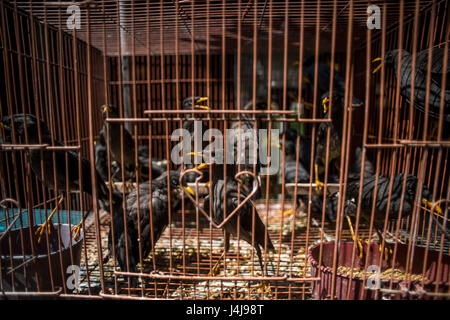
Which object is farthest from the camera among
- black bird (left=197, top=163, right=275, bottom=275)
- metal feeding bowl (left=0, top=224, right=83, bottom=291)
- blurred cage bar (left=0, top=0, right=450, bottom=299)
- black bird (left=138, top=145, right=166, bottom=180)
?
black bird (left=138, top=145, right=166, bottom=180)

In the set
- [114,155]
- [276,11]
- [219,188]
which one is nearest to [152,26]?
[276,11]

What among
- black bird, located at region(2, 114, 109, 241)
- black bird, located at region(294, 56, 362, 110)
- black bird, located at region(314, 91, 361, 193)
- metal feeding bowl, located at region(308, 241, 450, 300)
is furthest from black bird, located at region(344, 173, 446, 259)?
black bird, located at region(2, 114, 109, 241)

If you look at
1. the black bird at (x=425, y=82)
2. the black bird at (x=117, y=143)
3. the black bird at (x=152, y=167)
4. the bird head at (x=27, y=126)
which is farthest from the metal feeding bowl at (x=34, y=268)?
the black bird at (x=425, y=82)

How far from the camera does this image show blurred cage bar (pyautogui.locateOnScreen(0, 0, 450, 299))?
1.37m

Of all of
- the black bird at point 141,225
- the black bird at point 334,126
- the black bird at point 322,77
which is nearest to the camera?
the black bird at point 141,225

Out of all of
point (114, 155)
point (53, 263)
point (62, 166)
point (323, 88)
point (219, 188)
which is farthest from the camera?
point (323, 88)

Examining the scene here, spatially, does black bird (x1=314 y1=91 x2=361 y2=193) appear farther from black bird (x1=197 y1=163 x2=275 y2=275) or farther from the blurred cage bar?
black bird (x1=197 y1=163 x2=275 y2=275)

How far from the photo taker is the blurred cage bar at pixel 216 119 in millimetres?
1374

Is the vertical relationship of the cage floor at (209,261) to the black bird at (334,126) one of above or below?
below

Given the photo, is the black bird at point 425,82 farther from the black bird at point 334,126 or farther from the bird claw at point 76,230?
the bird claw at point 76,230

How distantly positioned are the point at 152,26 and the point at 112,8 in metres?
0.46

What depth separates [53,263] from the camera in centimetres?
173

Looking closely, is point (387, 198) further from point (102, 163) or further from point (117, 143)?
point (102, 163)
